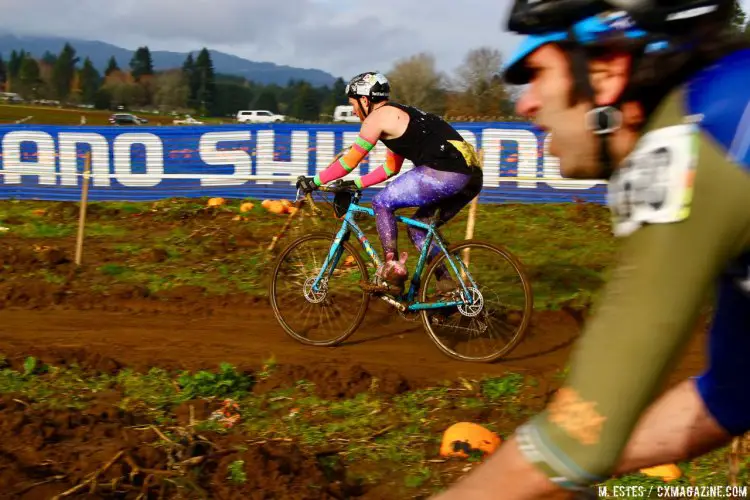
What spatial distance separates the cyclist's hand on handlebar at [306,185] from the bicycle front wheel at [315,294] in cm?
46

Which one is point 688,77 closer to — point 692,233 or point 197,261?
point 692,233

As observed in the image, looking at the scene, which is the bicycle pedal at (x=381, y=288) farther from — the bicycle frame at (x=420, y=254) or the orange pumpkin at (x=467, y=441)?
the orange pumpkin at (x=467, y=441)

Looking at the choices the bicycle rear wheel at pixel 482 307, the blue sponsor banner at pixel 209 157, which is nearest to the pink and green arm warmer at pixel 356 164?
the bicycle rear wheel at pixel 482 307

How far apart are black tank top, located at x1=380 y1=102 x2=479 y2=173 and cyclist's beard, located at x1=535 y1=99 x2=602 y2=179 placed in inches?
188

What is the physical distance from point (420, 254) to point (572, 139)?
5.10m

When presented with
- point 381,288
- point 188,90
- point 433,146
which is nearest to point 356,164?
point 433,146

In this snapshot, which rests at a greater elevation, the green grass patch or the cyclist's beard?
the cyclist's beard

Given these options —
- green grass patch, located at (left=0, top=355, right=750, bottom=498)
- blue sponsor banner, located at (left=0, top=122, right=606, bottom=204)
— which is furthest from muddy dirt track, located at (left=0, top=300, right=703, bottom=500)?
blue sponsor banner, located at (left=0, top=122, right=606, bottom=204)

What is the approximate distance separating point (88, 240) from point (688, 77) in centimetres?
1158

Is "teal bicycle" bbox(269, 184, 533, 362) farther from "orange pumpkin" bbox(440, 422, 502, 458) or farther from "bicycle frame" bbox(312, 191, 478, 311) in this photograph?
"orange pumpkin" bbox(440, 422, 502, 458)

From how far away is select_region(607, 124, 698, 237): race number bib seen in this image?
3.86ft

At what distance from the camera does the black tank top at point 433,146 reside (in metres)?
6.29

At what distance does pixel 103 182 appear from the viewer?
16.2 metres

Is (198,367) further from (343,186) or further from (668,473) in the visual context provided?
(668,473)
